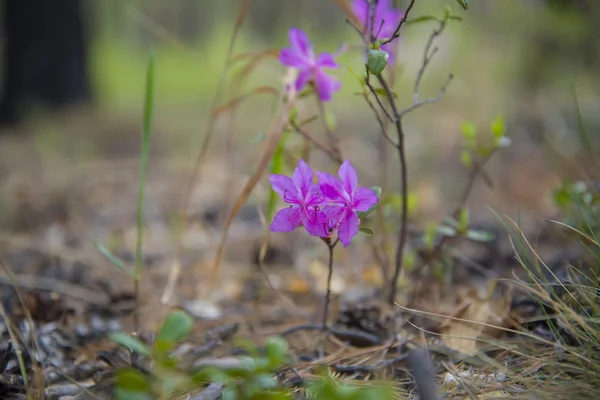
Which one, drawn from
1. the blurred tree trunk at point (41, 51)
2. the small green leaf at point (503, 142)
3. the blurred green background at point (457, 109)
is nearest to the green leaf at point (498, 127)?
the small green leaf at point (503, 142)

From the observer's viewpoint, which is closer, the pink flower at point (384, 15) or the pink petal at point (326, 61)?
the pink petal at point (326, 61)

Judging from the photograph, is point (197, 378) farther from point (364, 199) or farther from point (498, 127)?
point (498, 127)

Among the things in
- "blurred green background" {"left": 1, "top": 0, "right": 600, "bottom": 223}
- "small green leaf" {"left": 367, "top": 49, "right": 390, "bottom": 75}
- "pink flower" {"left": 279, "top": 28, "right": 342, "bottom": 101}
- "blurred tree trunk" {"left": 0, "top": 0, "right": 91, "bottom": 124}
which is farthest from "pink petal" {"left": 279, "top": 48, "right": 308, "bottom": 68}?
"blurred tree trunk" {"left": 0, "top": 0, "right": 91, "bottom": 124}

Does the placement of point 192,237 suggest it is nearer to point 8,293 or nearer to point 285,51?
point 8,293

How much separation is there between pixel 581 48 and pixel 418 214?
2510mm

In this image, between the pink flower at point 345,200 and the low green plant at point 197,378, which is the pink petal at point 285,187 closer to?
the pink flower at point 345,200

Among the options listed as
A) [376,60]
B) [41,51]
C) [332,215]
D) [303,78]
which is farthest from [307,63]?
[41,51]

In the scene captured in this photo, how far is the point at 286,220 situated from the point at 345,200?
0.39 ft

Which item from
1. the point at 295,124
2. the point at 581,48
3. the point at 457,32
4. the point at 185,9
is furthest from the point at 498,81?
the point at 185,9

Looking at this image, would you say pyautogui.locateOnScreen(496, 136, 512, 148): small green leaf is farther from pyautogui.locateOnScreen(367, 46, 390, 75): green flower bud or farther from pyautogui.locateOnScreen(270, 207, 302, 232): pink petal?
pyautogui.locateOnScreen(270, 207, 302, 232): pink petal

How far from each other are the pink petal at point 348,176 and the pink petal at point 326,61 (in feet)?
1.14

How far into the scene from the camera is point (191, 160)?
13.0 feet

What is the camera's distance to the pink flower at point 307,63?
1.36 m

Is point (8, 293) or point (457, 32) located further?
point (457, 32)
